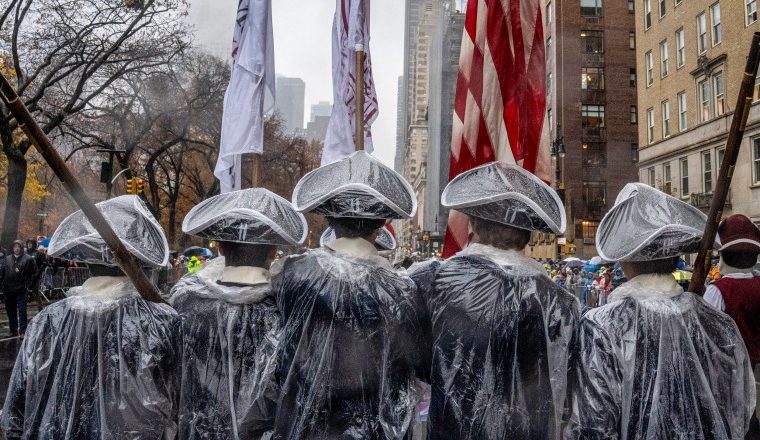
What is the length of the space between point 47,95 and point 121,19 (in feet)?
14.9

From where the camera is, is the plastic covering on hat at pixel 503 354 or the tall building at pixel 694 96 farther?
the tall building at pixel 694 96

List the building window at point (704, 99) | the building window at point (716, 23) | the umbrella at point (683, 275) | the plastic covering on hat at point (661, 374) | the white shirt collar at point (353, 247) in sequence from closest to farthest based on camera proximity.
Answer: the plastic covering on hat at point (661, 374) < the white shirt collar at point (353, 247) < the umbrella at point (683, 275) < the building window at point (716, 23) < the building window at point (704, 99)

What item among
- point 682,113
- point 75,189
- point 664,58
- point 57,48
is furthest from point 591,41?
point 75,189

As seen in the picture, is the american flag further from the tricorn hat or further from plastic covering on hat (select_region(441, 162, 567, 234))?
plastic covering on hat (select_region(441, 162, 567, 234))

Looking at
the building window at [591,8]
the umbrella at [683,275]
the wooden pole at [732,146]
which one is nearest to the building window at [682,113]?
the umbrella at [683,275]

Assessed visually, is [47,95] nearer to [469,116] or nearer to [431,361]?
[469,116]

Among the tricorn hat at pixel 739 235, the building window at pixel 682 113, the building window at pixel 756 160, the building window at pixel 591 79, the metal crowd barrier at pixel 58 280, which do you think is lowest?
the metal crowd barrier at pixel 58 280

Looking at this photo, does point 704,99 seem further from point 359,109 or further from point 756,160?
point 359,109

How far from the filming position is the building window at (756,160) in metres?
20.8

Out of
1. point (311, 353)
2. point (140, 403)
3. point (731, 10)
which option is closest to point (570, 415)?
point (311, 353)

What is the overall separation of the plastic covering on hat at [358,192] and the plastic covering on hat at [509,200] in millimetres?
251

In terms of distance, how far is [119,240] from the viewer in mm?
2615

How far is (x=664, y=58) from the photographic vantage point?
90.6 feet

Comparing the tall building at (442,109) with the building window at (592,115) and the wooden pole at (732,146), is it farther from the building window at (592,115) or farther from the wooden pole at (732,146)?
the wooden pole at (732,146)
